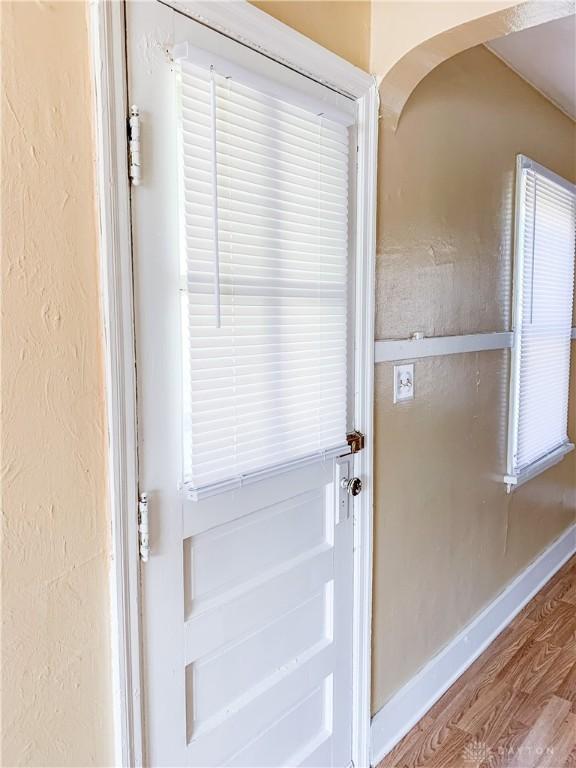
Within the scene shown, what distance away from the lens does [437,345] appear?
1944 mm

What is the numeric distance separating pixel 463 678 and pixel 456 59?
2300 mm

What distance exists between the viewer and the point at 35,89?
901 mm

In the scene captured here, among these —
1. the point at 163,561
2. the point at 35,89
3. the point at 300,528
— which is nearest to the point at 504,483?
the point at 300,528

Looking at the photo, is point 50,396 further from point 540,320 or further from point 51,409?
point 540,320

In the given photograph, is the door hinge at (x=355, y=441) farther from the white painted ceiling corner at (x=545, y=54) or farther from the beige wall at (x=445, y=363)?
the white painted ceiling corner at (x=545, y=54)

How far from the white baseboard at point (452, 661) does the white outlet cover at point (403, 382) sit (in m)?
1.00

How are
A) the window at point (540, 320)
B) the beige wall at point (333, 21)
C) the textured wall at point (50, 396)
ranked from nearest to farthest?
the textured wall at point (50, 396) < the beige wall at point (333, 21) < the window at point (540, 320)

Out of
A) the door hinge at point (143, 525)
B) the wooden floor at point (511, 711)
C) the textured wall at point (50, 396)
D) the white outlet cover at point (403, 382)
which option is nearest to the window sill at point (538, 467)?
the wooden floor at point (511, 711)

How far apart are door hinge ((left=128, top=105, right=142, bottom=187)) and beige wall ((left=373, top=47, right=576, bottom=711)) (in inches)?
32.2

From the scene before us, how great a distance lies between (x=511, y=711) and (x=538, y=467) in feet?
3.61

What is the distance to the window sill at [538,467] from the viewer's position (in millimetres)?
2508

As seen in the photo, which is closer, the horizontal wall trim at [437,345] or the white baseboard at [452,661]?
the horizontal wall trim at [437,345]

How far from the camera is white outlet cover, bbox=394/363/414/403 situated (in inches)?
69.8

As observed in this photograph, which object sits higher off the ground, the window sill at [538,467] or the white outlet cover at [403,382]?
the white outlet cover at [403,382]
